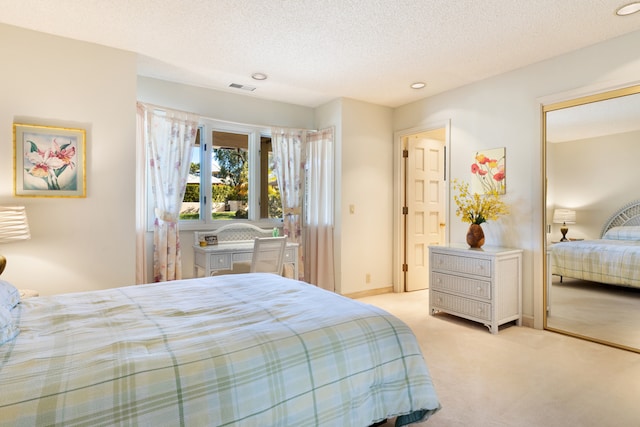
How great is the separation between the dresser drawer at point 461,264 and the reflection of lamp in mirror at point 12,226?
11.7 ft

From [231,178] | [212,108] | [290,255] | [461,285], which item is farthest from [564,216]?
[212,108]

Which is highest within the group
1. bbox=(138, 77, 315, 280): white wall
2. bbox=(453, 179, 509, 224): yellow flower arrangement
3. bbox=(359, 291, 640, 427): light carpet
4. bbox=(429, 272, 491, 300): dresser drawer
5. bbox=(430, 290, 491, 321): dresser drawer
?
bbox=(138, 77, 315, 280): white wall

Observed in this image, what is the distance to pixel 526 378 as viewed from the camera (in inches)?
93.7

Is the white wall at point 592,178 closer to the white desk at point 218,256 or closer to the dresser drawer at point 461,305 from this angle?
the dresser drawer at point 461,305

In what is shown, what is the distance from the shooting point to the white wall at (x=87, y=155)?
2684 millimetres

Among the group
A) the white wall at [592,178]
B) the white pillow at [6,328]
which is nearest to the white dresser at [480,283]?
the white wall at [592,178]

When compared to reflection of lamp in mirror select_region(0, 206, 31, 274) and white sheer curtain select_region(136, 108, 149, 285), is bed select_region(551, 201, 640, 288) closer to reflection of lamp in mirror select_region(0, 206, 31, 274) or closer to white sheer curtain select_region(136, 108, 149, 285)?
white sheer curtain select_region(136, 108, 149, 285)

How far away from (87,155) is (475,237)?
143 inches

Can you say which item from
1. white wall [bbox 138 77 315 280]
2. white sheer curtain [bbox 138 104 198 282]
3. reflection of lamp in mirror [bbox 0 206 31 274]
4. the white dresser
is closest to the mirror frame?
the white dresser

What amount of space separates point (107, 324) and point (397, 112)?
4.36 metres

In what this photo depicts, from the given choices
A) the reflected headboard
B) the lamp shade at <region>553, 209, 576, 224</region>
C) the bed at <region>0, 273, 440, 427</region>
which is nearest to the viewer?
the bed at <region>0, 273, 440, 427</region>

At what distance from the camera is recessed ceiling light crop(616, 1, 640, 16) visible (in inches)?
94.5

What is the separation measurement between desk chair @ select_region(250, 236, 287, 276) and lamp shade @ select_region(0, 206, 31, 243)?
5.66 ft

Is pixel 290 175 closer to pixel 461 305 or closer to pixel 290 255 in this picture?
pixel 290 255
